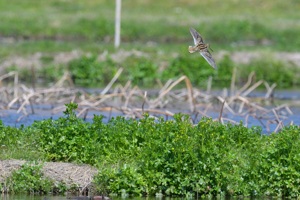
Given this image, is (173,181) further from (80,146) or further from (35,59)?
(35,59)

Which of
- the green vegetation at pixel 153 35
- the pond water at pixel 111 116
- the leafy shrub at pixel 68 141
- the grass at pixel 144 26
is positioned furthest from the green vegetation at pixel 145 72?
the leafy shrub at pixel 68 141

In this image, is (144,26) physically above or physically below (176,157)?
above

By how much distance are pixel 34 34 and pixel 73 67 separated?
1000 centimetres

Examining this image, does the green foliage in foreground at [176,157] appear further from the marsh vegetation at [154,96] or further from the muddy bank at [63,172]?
the muddy bank at [63,172]

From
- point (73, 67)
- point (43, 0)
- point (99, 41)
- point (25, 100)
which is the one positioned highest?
point (43, 0)

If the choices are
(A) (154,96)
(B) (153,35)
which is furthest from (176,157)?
(B) (153,35)

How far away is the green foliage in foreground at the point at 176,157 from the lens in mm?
13164

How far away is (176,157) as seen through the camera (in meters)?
13.2

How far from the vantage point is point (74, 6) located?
46125mm

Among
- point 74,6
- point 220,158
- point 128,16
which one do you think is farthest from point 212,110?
point 74,6

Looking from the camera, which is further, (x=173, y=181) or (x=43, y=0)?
(x=43, y=0)

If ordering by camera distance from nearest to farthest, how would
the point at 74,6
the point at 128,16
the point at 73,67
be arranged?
the point at 73,67
the point at 128,16
the point at 74,6

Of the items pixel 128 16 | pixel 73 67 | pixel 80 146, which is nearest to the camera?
pixel 80 146

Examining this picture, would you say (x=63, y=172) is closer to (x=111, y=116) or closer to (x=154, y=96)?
(x=111, y=116)
